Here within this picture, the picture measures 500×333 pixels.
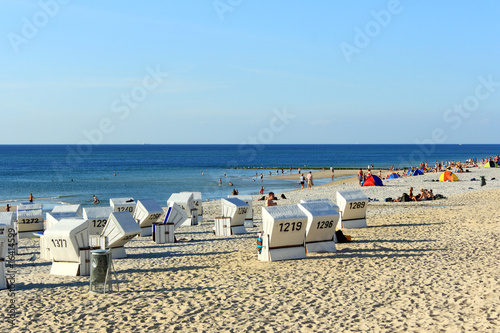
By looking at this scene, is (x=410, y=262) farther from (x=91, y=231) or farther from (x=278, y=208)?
(x=91, y=231)

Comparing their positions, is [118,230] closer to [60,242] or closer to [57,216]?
[60,242]

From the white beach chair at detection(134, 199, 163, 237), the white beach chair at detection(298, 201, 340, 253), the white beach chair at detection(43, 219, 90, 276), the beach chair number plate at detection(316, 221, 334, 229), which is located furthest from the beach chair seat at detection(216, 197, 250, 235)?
the white beach chair at detection(43, 219, 90, 276)

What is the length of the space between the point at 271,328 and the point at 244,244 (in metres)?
8.24

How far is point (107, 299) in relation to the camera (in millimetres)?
9531

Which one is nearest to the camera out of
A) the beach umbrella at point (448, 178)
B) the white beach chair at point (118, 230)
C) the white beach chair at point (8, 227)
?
the white beach chair at point (118, 230)

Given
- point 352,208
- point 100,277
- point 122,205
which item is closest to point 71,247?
point 100,277

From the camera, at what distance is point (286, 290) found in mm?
9906

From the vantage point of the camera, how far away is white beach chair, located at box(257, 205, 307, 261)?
40.4ft

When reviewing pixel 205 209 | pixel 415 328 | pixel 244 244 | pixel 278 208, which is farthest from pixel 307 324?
pixel 205 209

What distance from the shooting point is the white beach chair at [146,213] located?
18.5 meters

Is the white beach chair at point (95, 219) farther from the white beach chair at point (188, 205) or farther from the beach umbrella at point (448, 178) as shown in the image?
the beach umbrella at point (448, 178)

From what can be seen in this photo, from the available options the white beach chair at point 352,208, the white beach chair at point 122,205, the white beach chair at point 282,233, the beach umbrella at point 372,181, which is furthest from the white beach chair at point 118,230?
the beach umbrella at point 372,181

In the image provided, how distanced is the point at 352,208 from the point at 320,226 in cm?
482

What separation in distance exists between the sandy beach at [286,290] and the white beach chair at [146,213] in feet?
7.57
